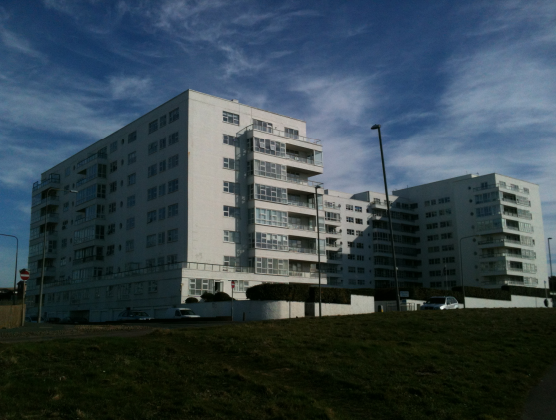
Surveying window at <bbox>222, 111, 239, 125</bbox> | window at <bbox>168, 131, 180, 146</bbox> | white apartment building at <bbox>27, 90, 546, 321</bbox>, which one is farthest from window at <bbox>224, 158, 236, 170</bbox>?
window at <bbox>168, 131, 180, 146</bbox>

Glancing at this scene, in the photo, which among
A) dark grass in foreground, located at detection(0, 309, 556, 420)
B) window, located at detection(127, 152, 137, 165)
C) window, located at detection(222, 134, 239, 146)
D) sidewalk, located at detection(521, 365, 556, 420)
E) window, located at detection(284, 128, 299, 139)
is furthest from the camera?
window, located at detection(127, 152, 137, 165)

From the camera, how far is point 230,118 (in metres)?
67.2

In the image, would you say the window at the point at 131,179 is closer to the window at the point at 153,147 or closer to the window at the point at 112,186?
the window at the point at 112,186

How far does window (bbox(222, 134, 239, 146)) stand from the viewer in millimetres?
66000

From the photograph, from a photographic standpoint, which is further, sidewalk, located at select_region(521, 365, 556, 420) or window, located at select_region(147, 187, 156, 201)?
window, located at select_region(147, 187, 156, 201)

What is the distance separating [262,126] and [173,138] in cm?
1151

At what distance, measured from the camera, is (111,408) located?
10.8m

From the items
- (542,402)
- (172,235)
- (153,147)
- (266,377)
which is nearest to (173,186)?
(172,235)

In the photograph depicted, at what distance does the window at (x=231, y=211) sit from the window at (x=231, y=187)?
6.36 feet

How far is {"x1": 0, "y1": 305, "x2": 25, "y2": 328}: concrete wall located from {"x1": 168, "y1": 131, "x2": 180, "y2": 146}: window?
31087mm

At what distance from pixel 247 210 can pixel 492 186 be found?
196 ft

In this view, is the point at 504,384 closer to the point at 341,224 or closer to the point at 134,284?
the point at 134,284

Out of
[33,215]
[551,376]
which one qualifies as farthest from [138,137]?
[551,376]

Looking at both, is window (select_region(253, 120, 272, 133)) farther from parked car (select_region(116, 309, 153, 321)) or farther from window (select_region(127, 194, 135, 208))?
parked car (select_region(116, 309, 153, 321))
